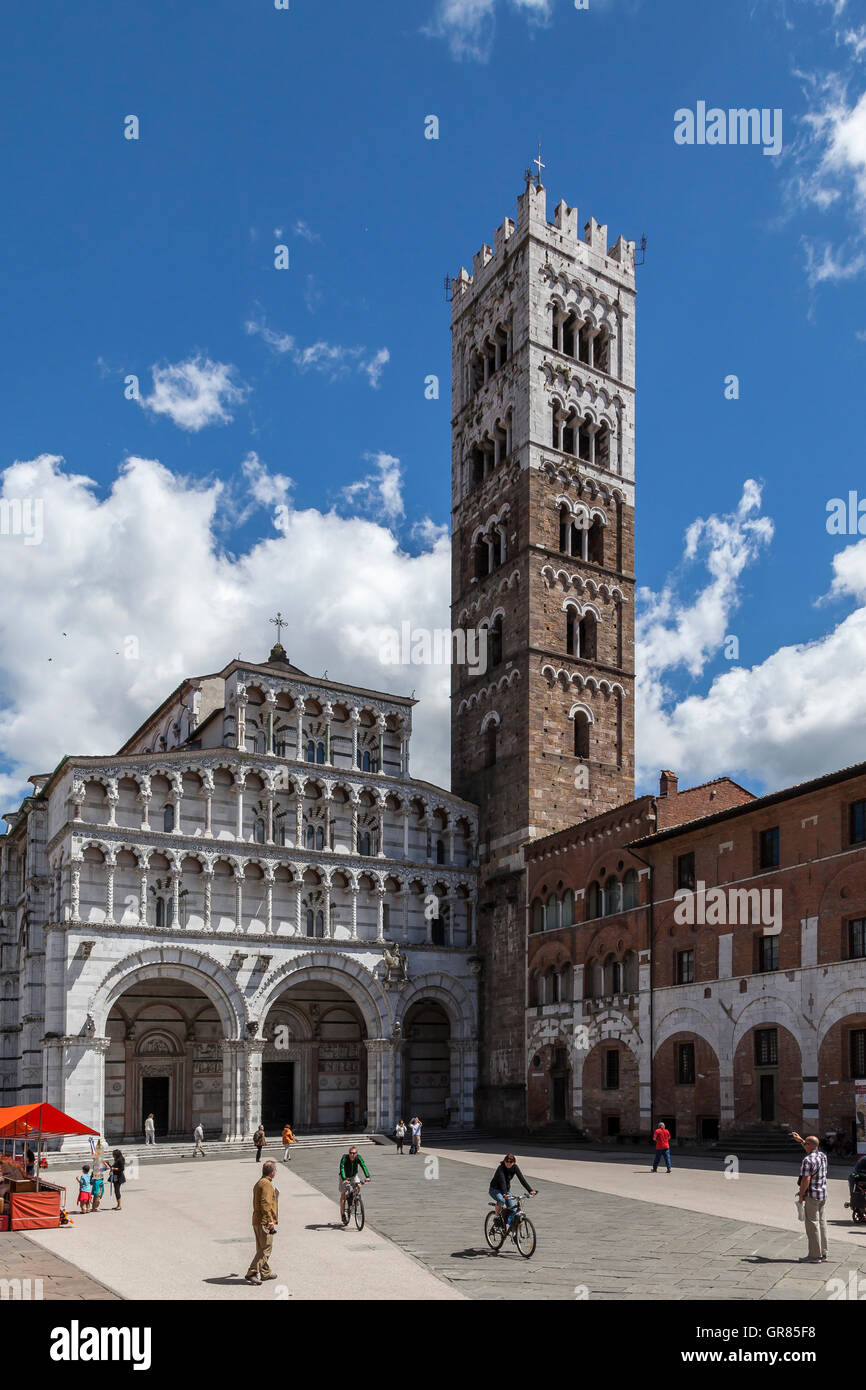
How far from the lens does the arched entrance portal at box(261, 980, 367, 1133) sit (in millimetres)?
52344

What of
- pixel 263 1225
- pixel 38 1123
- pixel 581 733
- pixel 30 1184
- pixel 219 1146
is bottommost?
pixel 219 1146

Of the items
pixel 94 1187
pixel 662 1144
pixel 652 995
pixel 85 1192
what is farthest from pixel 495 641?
pixel 85 1192

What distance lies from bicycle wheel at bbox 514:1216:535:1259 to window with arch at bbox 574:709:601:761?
122 ft

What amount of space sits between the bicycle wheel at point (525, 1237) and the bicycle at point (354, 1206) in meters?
5.18

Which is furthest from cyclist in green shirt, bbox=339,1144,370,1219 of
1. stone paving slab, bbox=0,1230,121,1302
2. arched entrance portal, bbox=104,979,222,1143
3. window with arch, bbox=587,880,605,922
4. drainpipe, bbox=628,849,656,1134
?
arched entrance portal, bbox=104,979,222,1143

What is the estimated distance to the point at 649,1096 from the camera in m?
42.7

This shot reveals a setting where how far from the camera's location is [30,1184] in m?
26.5

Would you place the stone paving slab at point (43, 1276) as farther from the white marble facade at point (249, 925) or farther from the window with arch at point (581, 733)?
the window with arch at point (581, 733)

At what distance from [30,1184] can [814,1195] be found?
16872mm

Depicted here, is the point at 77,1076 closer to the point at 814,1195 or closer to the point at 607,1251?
the point at 607,1251

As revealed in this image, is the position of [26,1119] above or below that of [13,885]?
below
